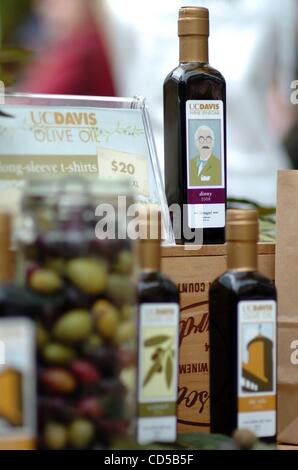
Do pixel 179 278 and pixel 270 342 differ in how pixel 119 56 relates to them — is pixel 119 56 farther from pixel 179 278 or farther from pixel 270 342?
pixel 270 342

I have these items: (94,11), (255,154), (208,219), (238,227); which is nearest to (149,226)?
(238,227)

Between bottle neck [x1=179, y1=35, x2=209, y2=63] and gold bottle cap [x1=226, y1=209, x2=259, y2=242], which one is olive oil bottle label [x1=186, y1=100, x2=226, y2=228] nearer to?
bottle neck [x1=179, y1=35, x2=209, y2=63]

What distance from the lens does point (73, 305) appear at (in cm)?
95

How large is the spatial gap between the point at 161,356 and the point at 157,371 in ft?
0.05

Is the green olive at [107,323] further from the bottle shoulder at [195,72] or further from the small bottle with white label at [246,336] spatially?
the bottle shoulder at [195,72]

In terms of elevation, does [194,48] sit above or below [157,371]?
above

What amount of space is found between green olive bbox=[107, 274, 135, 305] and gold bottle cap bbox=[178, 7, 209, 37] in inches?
17.3

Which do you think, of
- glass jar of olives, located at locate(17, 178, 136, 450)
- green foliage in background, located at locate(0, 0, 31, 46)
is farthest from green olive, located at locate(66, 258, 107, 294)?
green foliage in background, located at locate(0, 0, 31, 46)

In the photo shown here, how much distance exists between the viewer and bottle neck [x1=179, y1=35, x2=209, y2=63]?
4.29ft

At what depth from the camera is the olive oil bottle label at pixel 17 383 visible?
0.94m

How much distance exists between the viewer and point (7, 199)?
1168 mm

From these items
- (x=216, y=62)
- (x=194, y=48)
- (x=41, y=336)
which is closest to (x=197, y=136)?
(x=194, y=48)

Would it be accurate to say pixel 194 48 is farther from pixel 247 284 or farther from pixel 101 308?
pixel 101 308

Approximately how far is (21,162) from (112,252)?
35 cm
